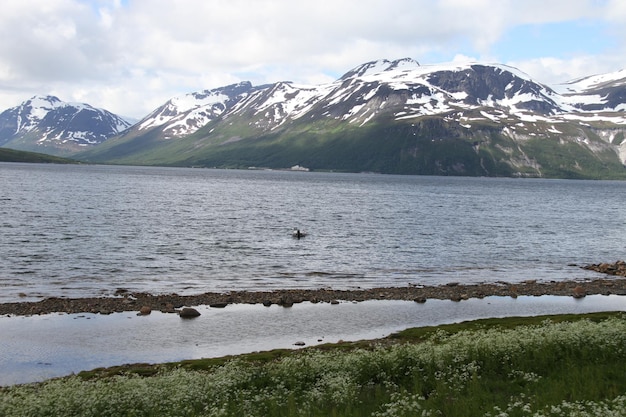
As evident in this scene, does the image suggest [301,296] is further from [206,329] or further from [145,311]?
[145,311]

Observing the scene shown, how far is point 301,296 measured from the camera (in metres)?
57.2

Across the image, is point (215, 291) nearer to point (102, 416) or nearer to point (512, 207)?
point (102, 416)

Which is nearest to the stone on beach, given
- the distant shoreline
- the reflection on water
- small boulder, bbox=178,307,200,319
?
the distant shoreline

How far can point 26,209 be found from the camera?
438 ft

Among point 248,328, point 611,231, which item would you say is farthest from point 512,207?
point 248,328

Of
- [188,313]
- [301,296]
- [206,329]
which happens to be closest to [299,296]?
[301,296]

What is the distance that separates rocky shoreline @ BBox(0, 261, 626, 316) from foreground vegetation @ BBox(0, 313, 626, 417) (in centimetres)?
1938

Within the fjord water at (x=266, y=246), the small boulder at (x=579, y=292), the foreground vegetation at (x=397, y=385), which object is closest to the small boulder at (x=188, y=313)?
the fjord water at (x=266, y=246)

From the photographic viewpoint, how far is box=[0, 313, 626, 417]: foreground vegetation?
21.2 metres

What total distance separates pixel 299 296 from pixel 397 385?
31868 millimetres

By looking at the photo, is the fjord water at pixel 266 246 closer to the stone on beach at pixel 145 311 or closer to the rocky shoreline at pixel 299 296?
the rocky shoreline at pixel 299 296

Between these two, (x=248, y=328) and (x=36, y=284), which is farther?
(x=36, y=284)

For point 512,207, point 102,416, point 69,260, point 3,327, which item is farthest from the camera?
point 512,207

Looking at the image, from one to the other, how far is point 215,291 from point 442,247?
2072 inches
